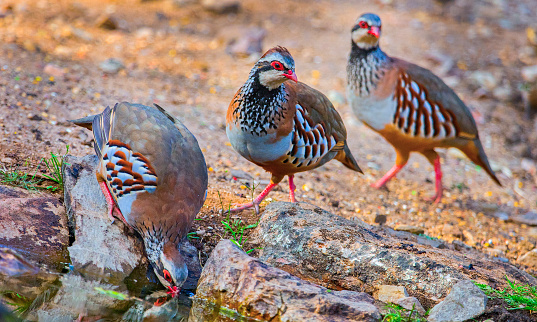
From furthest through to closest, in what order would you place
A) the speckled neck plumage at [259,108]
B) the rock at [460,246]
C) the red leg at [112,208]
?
the rock at [460,246], the speckled neck plumage at [259,108], the red leg at [112,208]

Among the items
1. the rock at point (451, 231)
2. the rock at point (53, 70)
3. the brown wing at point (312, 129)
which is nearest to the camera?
the brown wing at point (312, 129)

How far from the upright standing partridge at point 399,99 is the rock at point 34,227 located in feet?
9.79

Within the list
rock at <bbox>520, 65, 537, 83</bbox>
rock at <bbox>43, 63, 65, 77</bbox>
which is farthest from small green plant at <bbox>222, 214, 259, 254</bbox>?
rock at <bbox>520, 65, 537, 83</bbox>

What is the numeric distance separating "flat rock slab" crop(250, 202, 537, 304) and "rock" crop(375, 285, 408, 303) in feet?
0.19

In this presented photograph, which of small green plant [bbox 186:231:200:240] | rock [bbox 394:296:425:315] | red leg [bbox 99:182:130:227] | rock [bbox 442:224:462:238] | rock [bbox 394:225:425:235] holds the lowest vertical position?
rock [bbox 442:224:462:238]

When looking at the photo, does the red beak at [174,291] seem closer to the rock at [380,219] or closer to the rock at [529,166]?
the rock at [380,219]

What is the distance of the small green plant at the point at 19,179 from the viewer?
11.5ft

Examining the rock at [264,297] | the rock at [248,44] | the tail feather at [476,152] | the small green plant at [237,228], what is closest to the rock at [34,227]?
the rock at [264,297]

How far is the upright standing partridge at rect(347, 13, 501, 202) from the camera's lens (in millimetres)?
5137

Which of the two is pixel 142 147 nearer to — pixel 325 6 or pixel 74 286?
pixel 74 286

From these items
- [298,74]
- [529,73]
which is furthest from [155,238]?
[529,73]

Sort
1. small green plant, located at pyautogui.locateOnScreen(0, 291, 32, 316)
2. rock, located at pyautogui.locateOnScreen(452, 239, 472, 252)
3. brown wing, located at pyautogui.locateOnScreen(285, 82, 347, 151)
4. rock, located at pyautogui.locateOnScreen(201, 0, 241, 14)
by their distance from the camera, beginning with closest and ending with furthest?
small green plant, located at pyautogui.locateOnScreen(0, 291, 32, 316) < brown wing, located at pyautogui.locateOnScreen(285, 82, 347, 151) < rock, located at pyautogui.locateOnScreen(452, 239, 472, 252) < rock, located at pyautogui.locateOnScreen(201, 0, 241, 14)

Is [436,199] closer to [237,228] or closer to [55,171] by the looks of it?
[237,228]

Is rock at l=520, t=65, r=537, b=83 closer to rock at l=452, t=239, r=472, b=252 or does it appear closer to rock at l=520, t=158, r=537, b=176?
rock at l=520, t=158, r=537, b=176
